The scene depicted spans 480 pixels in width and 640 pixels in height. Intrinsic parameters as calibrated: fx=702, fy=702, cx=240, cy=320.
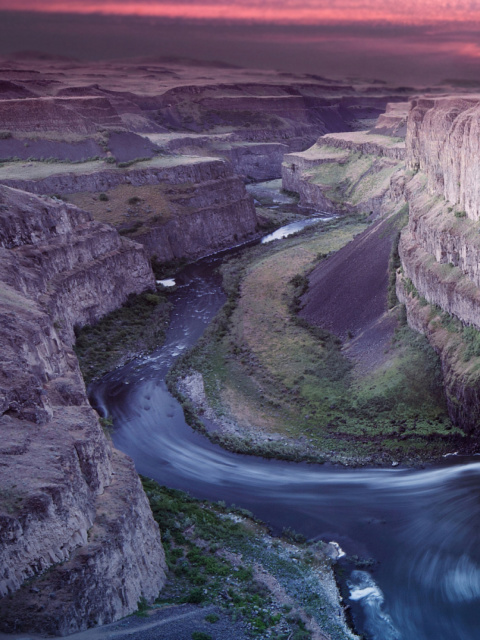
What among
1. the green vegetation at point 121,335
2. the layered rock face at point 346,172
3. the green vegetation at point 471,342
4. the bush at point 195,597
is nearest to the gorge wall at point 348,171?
the layered rock face at point 346,172

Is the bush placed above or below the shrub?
below

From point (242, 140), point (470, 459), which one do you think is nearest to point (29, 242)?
point (470, 459)

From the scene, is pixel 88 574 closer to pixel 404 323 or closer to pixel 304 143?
pixel 404 323

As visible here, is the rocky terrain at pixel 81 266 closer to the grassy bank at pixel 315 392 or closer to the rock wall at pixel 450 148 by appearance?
the grassy bank at pixel 315 392

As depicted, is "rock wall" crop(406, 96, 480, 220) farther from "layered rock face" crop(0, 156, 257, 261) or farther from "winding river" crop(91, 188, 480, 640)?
"layered rock face" crop(0, 156, 257, 261)

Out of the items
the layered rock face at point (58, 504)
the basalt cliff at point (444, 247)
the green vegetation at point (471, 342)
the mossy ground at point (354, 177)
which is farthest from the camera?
the mossy ground at point (354, 177)

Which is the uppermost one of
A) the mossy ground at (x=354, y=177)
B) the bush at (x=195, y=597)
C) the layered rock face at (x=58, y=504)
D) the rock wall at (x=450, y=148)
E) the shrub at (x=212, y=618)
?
the rock wall at (x=450, y=148)

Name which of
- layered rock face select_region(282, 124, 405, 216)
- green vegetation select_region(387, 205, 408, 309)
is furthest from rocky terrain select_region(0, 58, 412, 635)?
green vegetation select_region(387, 205, 408, 309)
